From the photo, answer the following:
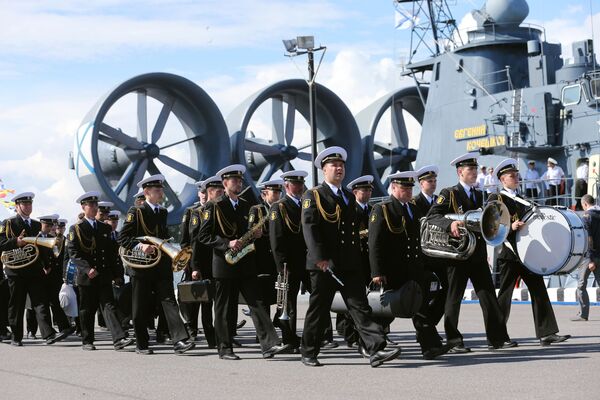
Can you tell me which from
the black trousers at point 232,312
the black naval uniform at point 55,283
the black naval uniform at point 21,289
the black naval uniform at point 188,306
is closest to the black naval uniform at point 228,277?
Result: the black trousers at point 232,312

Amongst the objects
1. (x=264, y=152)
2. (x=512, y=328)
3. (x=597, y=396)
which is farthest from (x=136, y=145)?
(x=597, y=396)

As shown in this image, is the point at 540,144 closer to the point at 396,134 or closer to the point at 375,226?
the point at 375,226

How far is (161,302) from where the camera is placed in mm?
10281

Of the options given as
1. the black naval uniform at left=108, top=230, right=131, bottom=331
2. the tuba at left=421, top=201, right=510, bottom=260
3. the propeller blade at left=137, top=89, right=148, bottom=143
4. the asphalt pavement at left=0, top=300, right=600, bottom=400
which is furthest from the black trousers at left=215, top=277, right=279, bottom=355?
the propeller blade at left=137, top=89, right=148, bottom=143

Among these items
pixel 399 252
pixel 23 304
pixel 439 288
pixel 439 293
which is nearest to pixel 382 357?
pixel 399 252

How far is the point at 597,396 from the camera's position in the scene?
6387mm

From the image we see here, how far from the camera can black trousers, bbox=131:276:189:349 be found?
10.1 meters

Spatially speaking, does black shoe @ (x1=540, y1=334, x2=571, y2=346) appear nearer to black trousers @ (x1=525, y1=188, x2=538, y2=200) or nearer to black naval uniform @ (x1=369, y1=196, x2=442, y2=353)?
black naval uniform @ (x1=369, y1=196, x2=442, y2=353)

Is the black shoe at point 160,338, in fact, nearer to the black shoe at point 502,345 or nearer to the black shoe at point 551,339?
the black shoe at point 502,345

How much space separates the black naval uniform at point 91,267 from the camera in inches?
432

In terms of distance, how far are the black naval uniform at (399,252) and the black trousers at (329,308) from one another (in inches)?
13.4

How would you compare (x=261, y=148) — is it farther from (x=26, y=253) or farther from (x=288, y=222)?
(x=288, y=222)

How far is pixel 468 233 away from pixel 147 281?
3.25 m

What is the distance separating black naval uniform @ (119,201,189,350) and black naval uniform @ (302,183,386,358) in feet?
6.23
